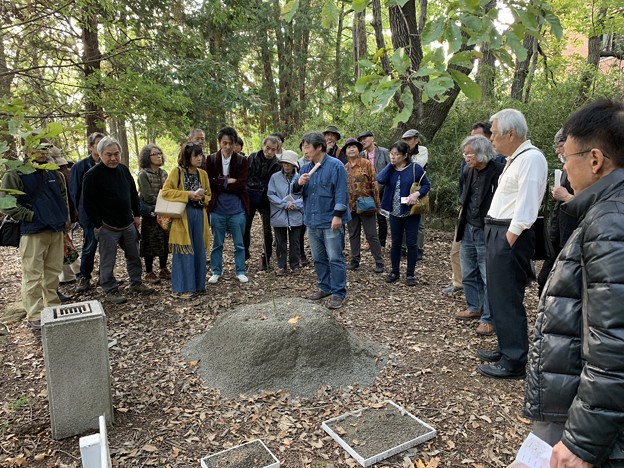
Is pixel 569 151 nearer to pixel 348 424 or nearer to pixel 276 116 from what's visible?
pixel 348 424

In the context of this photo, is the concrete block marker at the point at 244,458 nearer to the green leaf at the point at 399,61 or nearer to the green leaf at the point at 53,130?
the green leaf at the point at 53,130

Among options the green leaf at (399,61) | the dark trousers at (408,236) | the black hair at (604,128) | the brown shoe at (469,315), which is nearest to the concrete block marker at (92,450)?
the green leaf at (399,61)

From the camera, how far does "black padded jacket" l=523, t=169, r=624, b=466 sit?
1.40m

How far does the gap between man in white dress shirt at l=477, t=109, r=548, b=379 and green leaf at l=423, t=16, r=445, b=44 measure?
178 centimetres

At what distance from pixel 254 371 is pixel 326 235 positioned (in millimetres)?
2205

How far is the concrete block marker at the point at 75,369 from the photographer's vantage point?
298 centimetres

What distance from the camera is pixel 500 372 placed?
12.5ft

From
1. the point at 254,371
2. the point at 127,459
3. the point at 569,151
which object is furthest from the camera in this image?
the point at 254,371

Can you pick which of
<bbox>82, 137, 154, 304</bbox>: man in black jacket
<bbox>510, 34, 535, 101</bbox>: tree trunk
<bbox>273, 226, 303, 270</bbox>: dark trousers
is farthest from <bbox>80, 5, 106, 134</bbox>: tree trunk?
<bbox>510, 34, 535, 101</bbox>: tree trunk

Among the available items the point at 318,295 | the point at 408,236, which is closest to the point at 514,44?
the point at 318,295

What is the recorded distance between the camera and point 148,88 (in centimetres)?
662

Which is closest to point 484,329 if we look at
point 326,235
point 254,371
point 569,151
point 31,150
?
point 326,235

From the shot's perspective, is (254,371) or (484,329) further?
(484,329)

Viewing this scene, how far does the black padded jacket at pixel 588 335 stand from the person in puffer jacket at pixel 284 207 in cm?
492
